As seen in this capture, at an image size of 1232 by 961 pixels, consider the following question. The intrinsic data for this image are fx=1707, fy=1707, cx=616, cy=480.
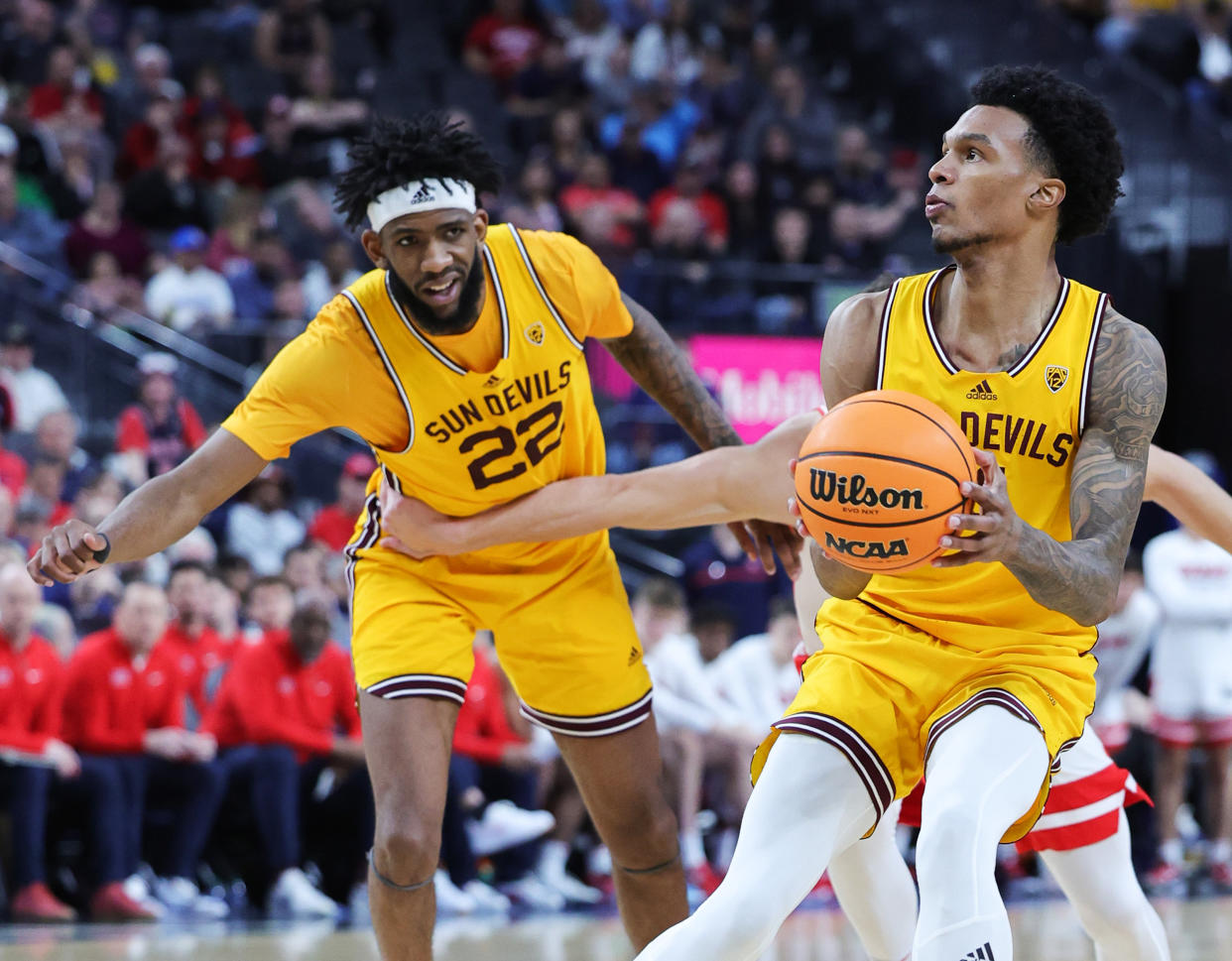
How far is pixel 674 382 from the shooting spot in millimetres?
5117

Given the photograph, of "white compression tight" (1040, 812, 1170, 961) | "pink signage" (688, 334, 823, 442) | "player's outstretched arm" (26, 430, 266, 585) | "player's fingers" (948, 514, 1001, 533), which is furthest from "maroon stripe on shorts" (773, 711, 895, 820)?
"pink signage" (688, 334, 823, 442)

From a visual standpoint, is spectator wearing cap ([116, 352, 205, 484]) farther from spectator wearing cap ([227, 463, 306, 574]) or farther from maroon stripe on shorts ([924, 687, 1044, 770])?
maroon stripe on shorts ([924, 687, 1044, 770])

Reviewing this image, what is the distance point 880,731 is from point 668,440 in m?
8.03

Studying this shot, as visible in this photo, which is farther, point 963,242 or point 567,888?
point 567,888

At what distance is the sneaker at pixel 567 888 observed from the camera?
880cm

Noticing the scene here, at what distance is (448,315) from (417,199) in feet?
1.06

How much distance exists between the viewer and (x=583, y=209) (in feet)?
43.0

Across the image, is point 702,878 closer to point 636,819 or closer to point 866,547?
point 636,819

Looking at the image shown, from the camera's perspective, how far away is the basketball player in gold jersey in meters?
4.54

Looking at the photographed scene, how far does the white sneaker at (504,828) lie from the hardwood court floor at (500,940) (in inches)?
23.1

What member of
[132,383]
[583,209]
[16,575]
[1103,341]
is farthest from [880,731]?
[583,209]

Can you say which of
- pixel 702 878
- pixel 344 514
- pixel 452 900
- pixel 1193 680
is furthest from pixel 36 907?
pixel 1193 680

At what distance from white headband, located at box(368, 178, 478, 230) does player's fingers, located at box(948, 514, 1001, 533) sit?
199 centimetres

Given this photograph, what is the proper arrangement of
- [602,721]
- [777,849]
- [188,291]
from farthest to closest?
1. [188,291]
2. [602,721]
3. [777,849]
